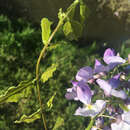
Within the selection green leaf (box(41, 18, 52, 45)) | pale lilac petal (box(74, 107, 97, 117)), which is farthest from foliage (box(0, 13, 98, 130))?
green leaf (box(41, 18, 52, 45))

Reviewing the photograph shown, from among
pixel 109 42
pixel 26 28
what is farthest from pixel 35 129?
pixel 109 42

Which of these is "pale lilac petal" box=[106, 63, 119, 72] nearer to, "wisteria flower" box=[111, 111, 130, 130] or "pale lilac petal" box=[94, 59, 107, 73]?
"pale lilac petal" box=[94, 59, 107, 73]

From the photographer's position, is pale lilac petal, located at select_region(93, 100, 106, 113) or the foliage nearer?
pale lilac petal, located at select_region(93, 100, 106, 113)

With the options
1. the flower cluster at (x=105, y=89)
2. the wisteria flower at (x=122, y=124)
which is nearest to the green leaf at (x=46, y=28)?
the flower cluster at (x=105, y=89)

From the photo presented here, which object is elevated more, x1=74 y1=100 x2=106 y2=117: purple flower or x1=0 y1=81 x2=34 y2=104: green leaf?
x1=0 y1=81 x2=34 y2=104: green leaf

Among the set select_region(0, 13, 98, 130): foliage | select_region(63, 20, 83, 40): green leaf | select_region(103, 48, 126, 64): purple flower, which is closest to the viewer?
select_region(63, 20, 83, 40): green leaf

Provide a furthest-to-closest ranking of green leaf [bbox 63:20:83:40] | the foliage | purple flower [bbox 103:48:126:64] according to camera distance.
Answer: the foliage < purple flower [bbox 103:48:126:64] < green leaf [bbox 63:20:83:40]

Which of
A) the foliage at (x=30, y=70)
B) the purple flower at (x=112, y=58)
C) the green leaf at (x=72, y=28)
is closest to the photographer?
the green leaf at (x=72, y=28)

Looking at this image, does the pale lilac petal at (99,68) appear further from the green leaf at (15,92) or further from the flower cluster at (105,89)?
the green leaf at (15,92)

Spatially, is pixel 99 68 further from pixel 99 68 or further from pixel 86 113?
pixel 86 113

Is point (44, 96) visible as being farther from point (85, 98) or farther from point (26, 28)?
point (85, 98)

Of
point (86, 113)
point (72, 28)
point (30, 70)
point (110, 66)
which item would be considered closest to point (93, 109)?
point (86, 113)
